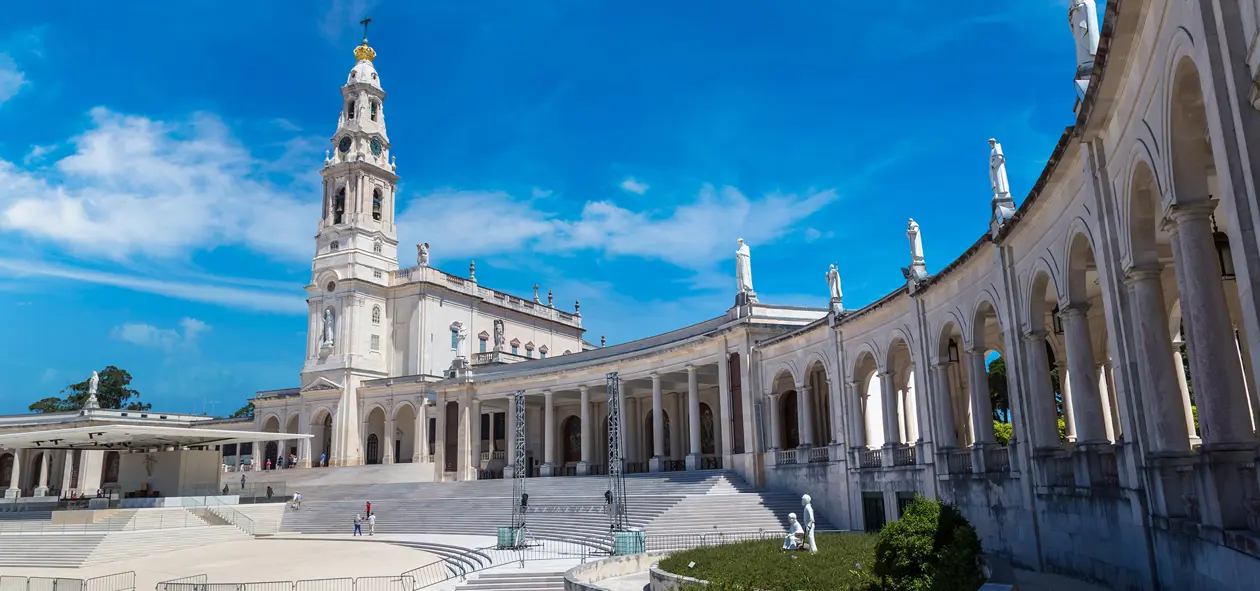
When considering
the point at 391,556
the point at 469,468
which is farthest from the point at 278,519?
the point at 391,556

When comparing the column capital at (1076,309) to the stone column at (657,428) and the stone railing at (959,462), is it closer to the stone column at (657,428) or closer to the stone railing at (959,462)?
the stone railing at (959,462)

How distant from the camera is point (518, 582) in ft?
71.2

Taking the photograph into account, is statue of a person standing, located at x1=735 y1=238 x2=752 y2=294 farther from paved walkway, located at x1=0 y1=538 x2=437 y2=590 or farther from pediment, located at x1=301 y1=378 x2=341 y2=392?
pediment, located at x1=301 y1=378 x2=341 y2=392

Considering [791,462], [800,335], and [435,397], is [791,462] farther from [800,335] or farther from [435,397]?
[435,397]

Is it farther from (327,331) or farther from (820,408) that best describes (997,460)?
(327,331)

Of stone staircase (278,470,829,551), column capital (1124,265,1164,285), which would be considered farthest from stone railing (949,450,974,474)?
A: column capital (1124,265,1164,285)

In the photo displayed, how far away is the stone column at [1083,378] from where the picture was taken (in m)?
16.1

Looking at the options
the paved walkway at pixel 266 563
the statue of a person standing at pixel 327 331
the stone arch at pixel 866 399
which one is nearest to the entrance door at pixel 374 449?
the statue of a person standing at pixel 327 331

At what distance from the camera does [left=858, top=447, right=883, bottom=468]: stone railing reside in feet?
97.7

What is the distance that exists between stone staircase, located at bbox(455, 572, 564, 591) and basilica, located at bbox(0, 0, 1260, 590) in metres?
10.9

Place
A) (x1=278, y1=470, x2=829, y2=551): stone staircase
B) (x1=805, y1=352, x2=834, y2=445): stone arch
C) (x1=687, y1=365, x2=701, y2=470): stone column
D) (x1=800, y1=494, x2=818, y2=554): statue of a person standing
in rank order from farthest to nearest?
(x1=805, y1=352, x2=834, y2=445): stone arch, (x1=687, y1=365, x2=701, y2=470): stone column, (x1=278, y1=470, x2=829, y2=551): stone staircase, (x1=800, y1=494, x2=818, y2=554): statue of a person standing

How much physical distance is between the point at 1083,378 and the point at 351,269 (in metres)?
51.8

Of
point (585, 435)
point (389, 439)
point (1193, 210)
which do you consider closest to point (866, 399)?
point (585, 435)

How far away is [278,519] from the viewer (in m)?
43.2
